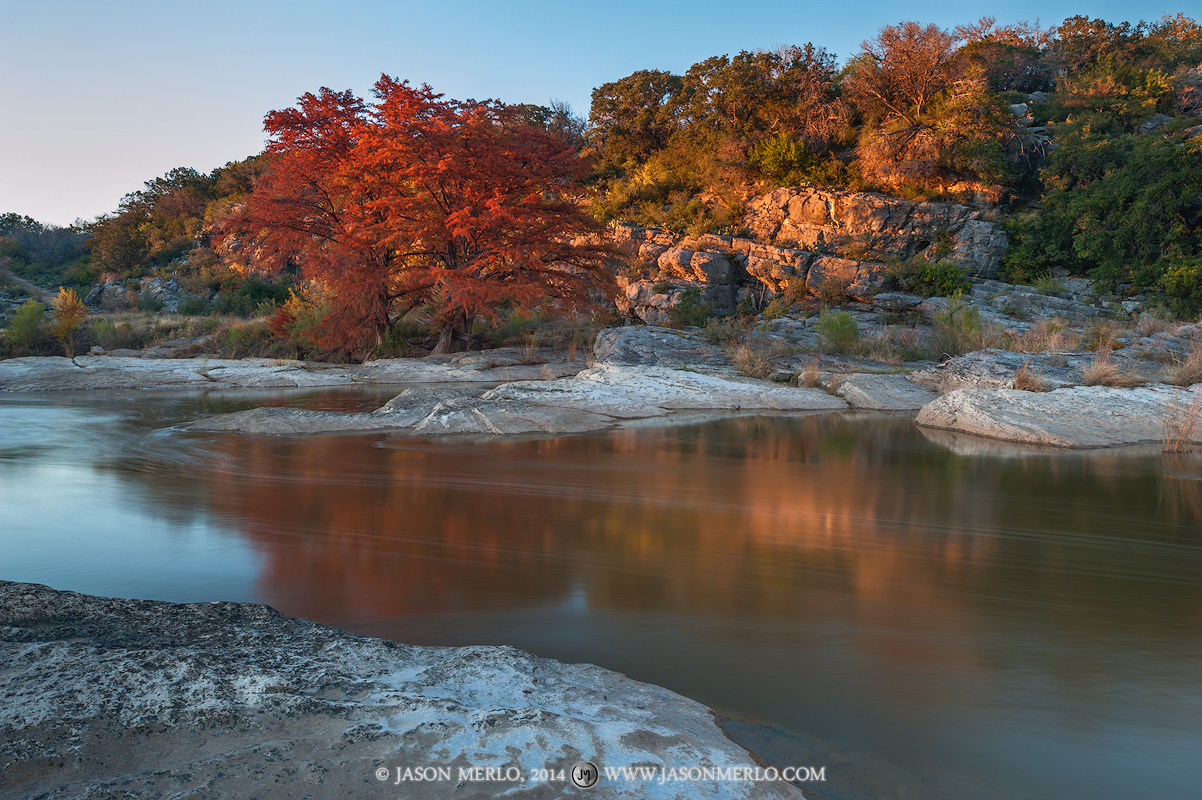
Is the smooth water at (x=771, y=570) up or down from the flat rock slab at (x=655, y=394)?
down

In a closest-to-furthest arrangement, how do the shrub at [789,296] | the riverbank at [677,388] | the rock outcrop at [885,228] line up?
the riverbank at [677,388], the shrub at [789,296], the rock outcrop at [885,228]

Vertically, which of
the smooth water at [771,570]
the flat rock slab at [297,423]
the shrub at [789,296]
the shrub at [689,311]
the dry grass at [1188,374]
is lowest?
the smooth water at [771,570]

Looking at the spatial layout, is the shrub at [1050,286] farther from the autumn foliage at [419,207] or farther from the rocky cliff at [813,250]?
the autumn foliage at [419,207]

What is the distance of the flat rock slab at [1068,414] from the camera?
778 cm

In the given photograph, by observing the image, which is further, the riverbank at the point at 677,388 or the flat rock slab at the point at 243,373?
the flat rock slab at the point at 243,373

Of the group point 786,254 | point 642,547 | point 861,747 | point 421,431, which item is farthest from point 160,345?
point 861,747

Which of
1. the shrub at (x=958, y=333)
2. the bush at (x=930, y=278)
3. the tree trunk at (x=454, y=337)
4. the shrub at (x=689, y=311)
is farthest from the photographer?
the shrub at (x=689, y=311)

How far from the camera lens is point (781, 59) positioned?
24.4 m

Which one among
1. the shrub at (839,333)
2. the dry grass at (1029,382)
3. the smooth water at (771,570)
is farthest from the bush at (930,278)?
the smooth water at (771,570)

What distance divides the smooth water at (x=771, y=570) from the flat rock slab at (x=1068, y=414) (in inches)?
28.3

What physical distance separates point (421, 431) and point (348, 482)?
232cm

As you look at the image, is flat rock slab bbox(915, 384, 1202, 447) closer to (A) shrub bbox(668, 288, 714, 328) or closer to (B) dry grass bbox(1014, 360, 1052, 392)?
(B) dry grass bbox(1014, 360, 1052, 392)

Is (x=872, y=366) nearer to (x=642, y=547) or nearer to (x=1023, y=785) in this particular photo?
(x=642, y=547)

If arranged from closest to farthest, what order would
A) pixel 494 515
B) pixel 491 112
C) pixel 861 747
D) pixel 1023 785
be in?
pixel 1023 785 < pixel 861 747 < pixel 494 515 < pixel 491 112
